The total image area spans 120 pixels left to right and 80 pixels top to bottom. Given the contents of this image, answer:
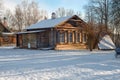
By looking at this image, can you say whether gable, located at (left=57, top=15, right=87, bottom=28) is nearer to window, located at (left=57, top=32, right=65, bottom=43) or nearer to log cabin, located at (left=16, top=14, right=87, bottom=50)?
log cabin, located at (left=16, top=14, right=87, bottom=50)

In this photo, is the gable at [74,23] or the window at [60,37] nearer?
the window at [60,37]

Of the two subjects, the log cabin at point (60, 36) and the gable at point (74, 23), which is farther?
the gable at point (74, 23)

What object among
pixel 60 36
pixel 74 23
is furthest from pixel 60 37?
pixel 74 23

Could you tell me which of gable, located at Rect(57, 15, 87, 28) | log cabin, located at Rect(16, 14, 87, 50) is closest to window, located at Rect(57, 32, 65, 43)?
log cabin, located at Rect(16, 14, 87, 50)

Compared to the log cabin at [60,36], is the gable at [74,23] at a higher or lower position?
higher

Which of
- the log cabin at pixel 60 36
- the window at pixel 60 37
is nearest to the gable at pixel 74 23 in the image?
the log cabin at pixel 60 36

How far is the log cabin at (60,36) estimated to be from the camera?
39.8 meters

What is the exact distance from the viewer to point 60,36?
4012cm

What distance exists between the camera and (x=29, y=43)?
42062mm

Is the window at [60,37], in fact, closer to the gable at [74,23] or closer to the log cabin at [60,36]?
the log cabin at [60,36]

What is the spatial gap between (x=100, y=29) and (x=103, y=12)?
19.7 m

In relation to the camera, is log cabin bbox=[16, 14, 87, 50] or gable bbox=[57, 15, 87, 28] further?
gable bbox=[57, 15, 87, 28]

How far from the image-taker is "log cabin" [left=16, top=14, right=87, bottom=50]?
39812 mm

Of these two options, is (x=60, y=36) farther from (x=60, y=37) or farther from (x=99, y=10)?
(x=99, y=10)
